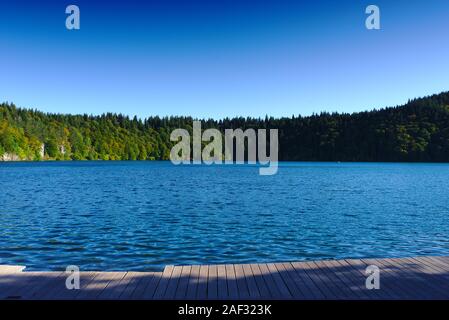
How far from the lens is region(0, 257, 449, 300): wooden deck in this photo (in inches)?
339

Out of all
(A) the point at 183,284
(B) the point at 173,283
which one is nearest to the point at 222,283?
(A) the point at 183,284

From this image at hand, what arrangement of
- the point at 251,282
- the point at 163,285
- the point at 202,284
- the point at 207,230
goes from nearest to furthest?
1. the point at 163,285
2. the point at 202,284
3. the point at 251,282
4. the point at 207,230

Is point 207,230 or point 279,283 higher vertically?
point 279,283

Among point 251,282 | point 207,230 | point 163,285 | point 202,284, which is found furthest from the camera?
point 207,230

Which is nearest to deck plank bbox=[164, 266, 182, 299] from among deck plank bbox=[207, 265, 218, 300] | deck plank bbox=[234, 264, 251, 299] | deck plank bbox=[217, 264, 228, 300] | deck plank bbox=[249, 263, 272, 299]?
deck plank bbox=[207, 265, 218, 300]

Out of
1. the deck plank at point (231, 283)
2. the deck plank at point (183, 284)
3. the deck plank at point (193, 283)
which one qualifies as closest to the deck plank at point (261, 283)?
the deck plank at point (231, 283)

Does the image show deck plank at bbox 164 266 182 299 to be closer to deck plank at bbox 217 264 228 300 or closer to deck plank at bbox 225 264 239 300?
deck plank at bbox 217 264 228 300

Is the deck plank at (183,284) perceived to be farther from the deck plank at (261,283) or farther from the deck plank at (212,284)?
the deck plank at (261,283)

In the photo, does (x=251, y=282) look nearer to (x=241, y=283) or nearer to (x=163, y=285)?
(x=241, y=283)

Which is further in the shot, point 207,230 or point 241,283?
point 207,230

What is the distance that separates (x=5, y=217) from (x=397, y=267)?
1058 inches

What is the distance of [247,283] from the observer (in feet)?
31.2

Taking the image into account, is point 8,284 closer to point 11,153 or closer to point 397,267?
point 397,267
